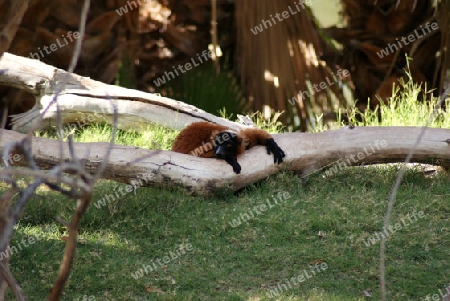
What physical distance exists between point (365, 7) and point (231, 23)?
85.5 inches

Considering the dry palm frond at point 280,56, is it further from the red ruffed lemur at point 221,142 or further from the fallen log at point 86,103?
the red ruffed lemur at point 221,142

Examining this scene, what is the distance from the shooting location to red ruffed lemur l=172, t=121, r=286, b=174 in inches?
223

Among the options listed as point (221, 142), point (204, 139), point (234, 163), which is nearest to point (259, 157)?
point (234, 163)

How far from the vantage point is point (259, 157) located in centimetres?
588

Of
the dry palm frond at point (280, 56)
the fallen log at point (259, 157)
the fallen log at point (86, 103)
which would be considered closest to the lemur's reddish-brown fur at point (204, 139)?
the fallen log at point (259, 157)

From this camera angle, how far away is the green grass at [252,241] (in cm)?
438

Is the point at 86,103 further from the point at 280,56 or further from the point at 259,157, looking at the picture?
the point at 280,56

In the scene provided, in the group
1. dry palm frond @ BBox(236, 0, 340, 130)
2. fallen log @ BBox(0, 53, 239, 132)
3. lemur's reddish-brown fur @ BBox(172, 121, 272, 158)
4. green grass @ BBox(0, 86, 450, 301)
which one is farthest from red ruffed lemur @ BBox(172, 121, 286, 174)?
dry palm frond @ BBox(236, 0, 340, 130)

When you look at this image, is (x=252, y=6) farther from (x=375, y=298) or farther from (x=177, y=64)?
(x=375, y=298)

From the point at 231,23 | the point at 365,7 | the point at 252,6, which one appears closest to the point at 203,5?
the point at 231,23

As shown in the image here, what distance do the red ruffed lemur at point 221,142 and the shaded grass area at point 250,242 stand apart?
1.20 ft

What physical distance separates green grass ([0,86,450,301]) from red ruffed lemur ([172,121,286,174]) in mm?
360

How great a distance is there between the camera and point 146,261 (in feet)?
15.7

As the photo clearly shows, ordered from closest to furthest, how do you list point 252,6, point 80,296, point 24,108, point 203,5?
point 80,296, point 252,6, point 24,108, point 203,5
